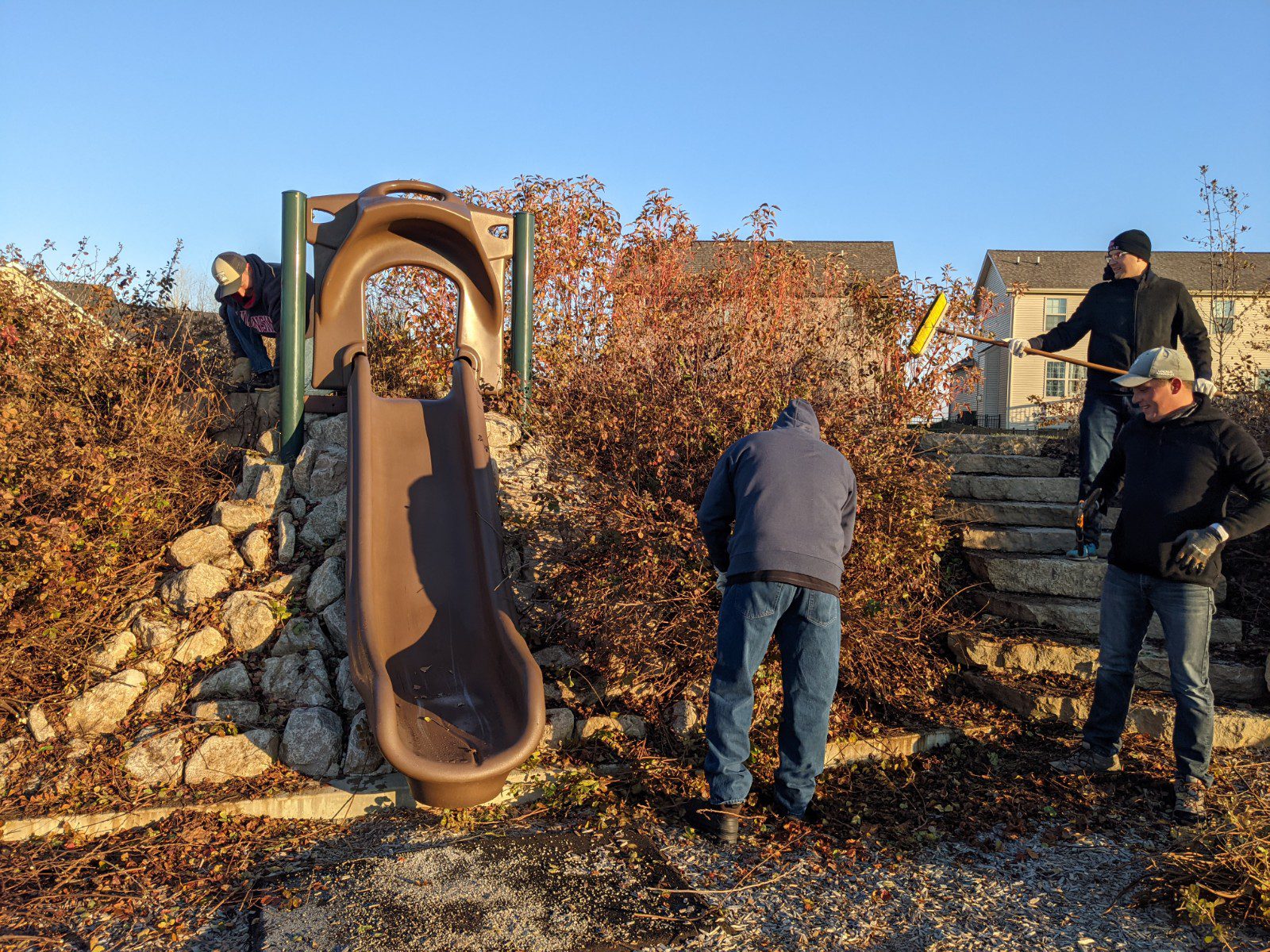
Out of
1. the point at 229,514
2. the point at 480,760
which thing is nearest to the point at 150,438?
the point at 229,514

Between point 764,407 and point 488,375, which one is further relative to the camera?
point 488,375

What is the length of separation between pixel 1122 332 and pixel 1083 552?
1.45 meters

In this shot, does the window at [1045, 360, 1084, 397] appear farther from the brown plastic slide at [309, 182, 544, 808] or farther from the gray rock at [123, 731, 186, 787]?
the gray rock at [123, 731, 186, 787]

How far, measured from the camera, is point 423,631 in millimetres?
5074

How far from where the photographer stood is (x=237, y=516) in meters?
6.07

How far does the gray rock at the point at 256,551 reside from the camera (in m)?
5.84

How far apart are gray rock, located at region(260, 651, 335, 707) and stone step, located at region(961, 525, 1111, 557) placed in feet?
14.2

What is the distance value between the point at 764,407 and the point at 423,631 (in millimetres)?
Answer: 2208

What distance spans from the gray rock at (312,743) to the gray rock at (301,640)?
23.9 inches

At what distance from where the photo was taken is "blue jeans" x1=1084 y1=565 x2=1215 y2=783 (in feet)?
13.6

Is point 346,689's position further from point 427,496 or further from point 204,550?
point 204,550

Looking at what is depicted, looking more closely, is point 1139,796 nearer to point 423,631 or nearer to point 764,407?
point 764,407

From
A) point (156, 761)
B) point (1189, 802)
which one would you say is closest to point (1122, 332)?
point (1189, 802)

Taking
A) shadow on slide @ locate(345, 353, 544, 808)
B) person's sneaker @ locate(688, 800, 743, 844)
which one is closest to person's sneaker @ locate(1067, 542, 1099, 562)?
person's sneaker @ locate(688, 800, 743, 844)
